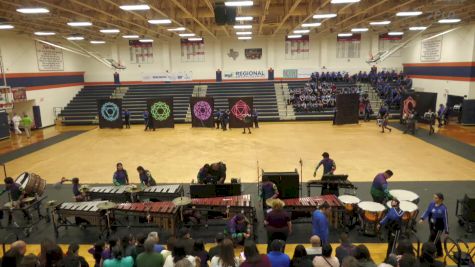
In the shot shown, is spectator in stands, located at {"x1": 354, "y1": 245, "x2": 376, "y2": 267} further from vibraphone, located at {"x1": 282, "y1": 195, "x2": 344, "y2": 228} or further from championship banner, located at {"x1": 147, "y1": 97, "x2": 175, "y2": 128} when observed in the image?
championship banner, located at {"x1": 147, "y1": 97, "x2": 175, "y2": 128}

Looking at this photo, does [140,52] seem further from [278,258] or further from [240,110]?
[278,258]

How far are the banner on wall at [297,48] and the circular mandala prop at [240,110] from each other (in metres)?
11.1

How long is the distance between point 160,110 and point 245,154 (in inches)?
381

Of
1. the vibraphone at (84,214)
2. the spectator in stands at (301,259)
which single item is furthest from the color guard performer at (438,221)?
the vibraphone at (84,214)

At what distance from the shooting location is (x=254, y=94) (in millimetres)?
28750

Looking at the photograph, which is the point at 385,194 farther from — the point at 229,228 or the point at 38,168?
the point at 38,168

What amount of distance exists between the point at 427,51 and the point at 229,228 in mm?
26178

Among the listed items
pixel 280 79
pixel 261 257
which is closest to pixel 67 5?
pixel 261 257

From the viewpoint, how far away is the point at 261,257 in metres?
4.57

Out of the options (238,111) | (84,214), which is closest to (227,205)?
(84,214)

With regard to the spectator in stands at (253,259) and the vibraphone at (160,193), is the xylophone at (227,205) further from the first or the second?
the spectator in stands at (253,259)

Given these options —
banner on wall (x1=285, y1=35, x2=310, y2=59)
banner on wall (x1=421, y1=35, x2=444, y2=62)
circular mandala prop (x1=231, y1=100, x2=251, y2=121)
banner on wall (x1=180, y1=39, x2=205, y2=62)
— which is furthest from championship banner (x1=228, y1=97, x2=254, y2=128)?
banner on wall (x1=421, y1=35, x2=444, y2=62)

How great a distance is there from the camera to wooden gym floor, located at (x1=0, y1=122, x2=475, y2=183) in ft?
41.7

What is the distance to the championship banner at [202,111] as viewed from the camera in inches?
898
